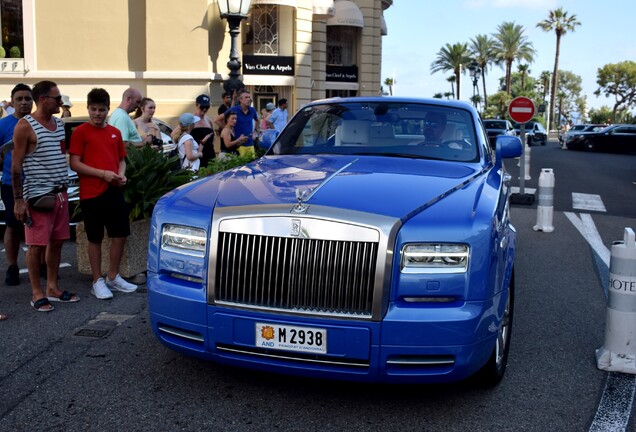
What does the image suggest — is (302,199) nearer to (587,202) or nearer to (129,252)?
(129,252)

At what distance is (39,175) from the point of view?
618cm

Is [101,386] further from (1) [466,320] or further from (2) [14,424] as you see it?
(1) [466,320]

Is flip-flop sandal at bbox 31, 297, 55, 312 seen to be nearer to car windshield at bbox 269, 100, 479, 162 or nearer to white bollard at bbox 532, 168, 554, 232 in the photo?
car windshield at bbox 269, 100, 479, 162

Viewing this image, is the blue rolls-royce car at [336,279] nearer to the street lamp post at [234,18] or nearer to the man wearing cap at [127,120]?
the man wearing cap at [127,120]

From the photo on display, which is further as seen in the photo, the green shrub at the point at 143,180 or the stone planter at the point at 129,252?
the green shrub at the point at 143,180

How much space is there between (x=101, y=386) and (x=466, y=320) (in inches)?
83.7

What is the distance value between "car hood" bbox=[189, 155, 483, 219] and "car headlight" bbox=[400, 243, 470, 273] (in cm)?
19

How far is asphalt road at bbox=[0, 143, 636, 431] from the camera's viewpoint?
157 inches

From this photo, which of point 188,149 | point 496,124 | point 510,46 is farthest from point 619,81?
point 188,149

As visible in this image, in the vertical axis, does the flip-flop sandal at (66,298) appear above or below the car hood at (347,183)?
below

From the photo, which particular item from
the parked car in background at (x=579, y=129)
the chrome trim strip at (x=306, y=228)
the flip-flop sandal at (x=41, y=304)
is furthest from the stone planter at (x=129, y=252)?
the parked car in background at (x=579, y=129)

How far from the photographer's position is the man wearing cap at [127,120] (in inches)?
320

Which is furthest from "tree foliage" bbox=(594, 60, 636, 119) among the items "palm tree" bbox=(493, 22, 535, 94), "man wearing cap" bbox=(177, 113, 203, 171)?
"man wearing cap" bbox=(177, 113, 203, 171)

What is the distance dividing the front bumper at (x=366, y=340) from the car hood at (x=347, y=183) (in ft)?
1.79
